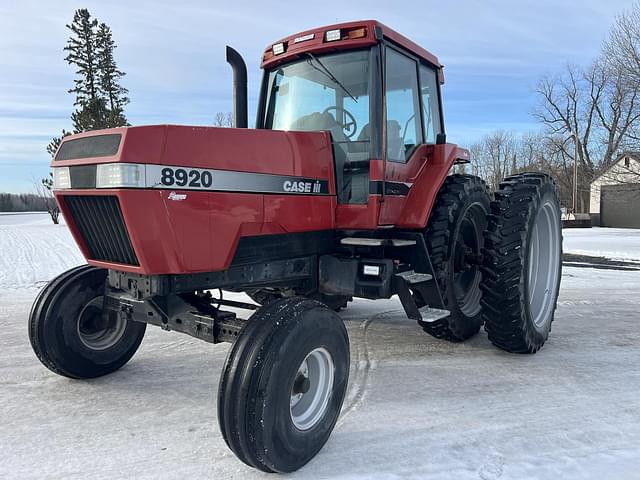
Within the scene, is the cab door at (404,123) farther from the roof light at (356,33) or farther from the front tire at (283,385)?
the front tire at (283,385)

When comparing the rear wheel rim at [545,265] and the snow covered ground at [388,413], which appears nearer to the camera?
the snow covered ground at [388,413]

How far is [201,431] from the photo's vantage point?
317cm

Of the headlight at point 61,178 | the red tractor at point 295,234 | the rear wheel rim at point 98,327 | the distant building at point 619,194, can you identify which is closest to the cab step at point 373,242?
the red tractor at point 295,234

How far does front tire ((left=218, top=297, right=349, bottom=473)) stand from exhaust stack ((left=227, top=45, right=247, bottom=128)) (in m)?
1.63

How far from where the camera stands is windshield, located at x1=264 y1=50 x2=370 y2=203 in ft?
12.6

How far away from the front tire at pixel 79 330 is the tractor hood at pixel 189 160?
3.68ft

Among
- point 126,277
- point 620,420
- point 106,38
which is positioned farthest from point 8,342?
point 106,38

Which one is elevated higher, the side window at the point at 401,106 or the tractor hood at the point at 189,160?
the side window at the point at 401,106

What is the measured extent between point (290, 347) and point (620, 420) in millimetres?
2252

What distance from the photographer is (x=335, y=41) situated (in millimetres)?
3857

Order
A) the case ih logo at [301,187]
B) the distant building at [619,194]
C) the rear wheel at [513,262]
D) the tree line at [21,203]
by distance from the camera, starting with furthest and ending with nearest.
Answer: the tree line at [21,203] < the distant building at [619,194] < the rear wheel at [513,262] < the case ih logo at [301,187]

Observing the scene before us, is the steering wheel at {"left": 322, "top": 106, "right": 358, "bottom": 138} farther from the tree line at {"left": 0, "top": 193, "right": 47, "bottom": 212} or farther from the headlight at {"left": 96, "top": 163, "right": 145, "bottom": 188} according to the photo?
the tree line at {"left": 0, "top": 193, "right": 47, "bottom": 212}

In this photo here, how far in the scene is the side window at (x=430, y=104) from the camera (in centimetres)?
466

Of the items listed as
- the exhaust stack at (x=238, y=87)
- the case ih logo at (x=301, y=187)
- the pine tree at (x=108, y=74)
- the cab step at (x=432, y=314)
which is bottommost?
the cab step at (x=432, y=314)
